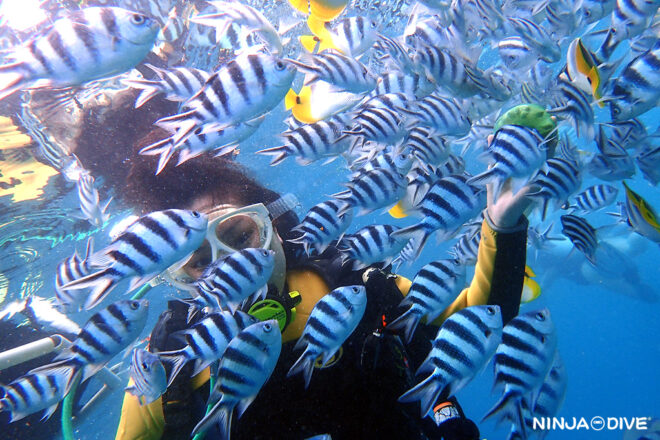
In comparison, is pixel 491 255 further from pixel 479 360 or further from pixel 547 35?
pixel 547 35

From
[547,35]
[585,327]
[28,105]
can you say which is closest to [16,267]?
[28,105]

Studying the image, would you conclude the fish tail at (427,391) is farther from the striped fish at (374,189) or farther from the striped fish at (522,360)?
the striped fish at (374,189)

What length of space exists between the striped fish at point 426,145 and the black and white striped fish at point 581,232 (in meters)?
1.32

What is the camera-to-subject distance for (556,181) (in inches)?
109

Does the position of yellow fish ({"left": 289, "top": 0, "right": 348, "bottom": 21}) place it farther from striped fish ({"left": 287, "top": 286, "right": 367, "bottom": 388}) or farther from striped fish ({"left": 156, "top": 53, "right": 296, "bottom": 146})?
striped fish ({"left": 287, "top": 286, "right": 367, "bottom": 388})

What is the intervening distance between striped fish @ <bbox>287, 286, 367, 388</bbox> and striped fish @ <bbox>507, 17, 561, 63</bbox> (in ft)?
14.9

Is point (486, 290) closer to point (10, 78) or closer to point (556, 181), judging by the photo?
point (556, 181)

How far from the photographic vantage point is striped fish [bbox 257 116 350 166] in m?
3.02

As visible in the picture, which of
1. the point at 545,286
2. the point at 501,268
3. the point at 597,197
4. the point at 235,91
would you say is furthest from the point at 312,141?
the point at 545,286

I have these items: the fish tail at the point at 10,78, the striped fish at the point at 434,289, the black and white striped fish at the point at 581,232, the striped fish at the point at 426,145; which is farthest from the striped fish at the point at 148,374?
the black and white striped fish at the point at 581,232

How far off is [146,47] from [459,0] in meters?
4.59

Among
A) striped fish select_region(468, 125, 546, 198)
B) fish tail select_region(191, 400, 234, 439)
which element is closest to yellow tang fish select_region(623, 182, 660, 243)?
striped fish select_region(468, 125, 546, 198)

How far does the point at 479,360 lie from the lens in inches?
75.0

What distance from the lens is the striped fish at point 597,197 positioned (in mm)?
4553
